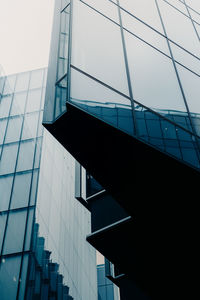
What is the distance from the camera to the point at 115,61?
328 inches

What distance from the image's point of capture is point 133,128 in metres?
6.99

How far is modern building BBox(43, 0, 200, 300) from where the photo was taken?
6.69 metres

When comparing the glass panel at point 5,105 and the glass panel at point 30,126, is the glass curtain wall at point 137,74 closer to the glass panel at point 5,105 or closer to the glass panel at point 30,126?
the glass panel at point 30,126

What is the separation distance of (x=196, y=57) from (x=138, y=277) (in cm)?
747

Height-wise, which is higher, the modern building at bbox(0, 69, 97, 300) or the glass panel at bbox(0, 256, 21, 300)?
the modern building at bbox(0, 69, 97, 300)

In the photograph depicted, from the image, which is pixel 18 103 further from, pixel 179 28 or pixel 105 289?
pixel 105 289

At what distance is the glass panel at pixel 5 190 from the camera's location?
18.1 meters

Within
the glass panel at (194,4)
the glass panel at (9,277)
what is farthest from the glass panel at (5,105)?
the glass panel at (194,4)

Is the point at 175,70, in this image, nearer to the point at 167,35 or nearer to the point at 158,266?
the point at 167,35

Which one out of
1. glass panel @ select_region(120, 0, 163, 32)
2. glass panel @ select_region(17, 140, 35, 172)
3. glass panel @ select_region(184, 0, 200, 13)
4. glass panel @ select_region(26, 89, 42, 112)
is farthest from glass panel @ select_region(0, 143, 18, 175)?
glass panel @ select_region(184, 0, 200, 13)

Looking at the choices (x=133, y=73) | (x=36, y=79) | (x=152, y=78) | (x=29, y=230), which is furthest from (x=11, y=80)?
(x=133, y=73)

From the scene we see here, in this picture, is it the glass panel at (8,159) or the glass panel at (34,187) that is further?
the glass panel at (8,159)

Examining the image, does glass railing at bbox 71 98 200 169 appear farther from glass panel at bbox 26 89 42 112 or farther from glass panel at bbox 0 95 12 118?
glass panel at bbox 0 95 12 118

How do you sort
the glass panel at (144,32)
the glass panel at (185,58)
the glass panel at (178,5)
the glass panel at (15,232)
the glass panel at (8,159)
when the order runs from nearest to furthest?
the glass panel at (144,32), the glass panel at (185,58), the glass panel at (178,5), the glass panel at (15,232), the glass panel at (8,159)
